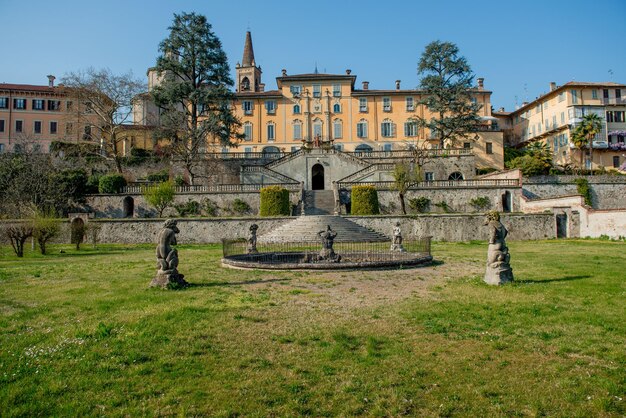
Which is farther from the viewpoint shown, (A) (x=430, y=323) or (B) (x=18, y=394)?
(A) (x=430, y=323)

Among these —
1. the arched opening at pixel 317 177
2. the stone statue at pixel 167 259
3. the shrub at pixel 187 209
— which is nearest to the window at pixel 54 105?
the shrub at pixel 187 209

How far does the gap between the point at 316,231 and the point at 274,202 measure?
31.7ft

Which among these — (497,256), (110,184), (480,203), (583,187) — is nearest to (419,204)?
(480,203)

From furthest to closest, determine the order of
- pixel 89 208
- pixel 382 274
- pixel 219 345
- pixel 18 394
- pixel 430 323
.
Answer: pixel 89 208
pixel 382 274
pixel 430 323
pixel 219 345
pixel 18 394

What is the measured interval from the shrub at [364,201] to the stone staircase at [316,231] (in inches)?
296

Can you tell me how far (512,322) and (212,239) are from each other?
28183 mm

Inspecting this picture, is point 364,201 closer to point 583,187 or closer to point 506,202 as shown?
point 506,202

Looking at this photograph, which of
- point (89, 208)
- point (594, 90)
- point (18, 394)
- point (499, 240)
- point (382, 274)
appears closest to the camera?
point (18, 394)

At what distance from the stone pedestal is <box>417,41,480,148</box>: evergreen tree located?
45557 millimetres

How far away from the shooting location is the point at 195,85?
155ft

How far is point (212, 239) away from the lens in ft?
113

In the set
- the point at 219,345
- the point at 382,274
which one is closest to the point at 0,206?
the point at 382,274

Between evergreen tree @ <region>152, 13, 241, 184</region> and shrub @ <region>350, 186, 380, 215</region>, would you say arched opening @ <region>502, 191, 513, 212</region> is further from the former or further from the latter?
evergreen tree @ <region>152, 13, 241, 184</region>

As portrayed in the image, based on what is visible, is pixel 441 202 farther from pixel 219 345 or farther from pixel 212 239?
pixel 219 345
